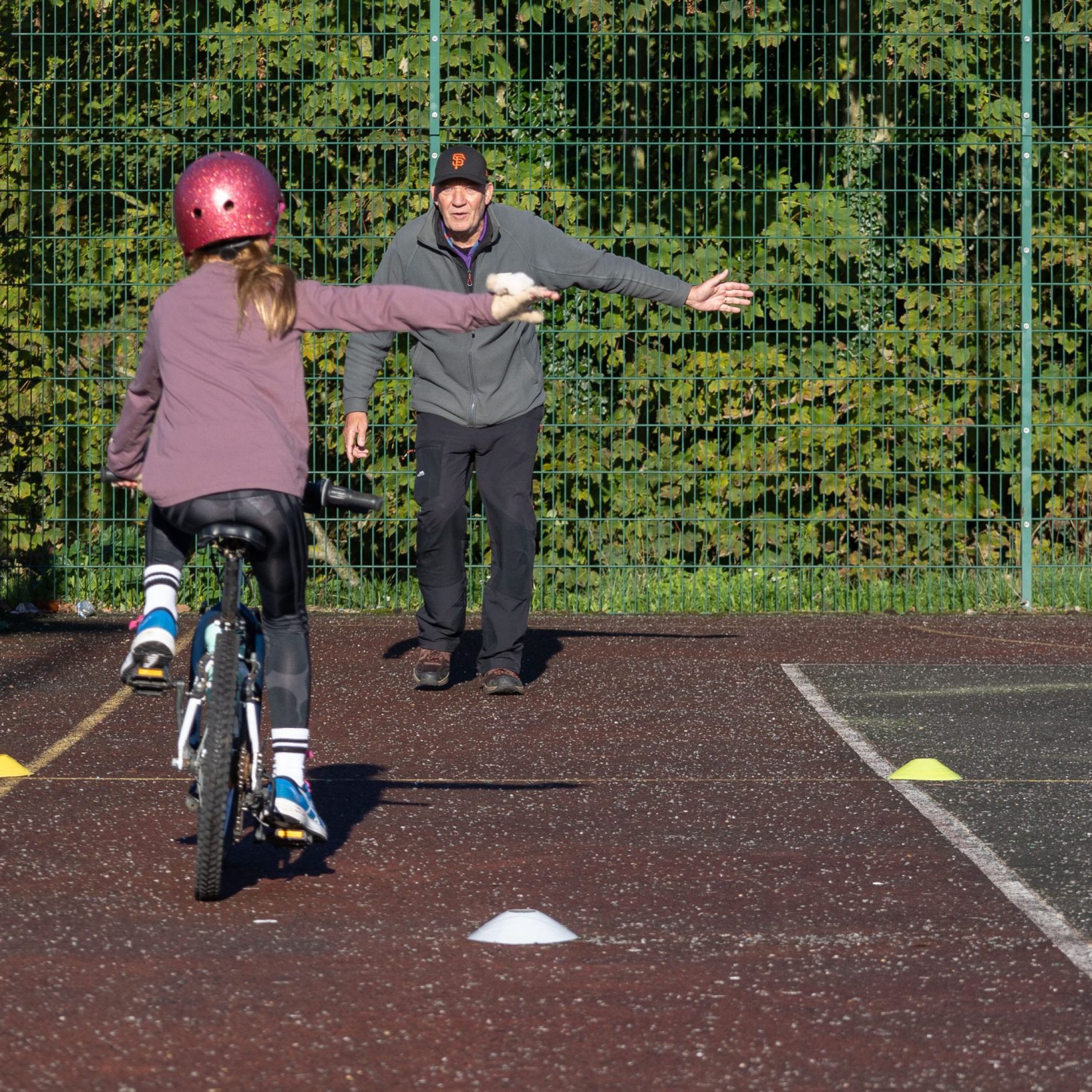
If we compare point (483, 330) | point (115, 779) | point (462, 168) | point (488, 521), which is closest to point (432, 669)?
point (488, 521)

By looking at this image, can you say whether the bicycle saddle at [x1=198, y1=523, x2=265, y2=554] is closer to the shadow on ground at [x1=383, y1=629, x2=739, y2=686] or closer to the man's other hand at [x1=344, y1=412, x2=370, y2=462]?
the man's other hand at [x1=344, y1=412, x2=370, y2=462]

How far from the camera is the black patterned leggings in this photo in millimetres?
4816

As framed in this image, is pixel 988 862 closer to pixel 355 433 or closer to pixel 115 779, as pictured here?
pixel 115 779

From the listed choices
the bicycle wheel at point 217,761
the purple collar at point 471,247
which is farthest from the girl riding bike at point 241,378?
the purple collar at point 471,247

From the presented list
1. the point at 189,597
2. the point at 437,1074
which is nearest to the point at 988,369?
the point at 189,597

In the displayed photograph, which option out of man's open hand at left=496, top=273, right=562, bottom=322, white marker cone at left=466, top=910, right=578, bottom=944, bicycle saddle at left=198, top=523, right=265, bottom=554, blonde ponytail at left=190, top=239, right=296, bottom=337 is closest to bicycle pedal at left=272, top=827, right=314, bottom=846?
white marker cone at left=466, top=910, right=578, bottom=944

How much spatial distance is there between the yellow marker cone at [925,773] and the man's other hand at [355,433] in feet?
9.22

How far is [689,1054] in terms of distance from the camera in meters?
3.76

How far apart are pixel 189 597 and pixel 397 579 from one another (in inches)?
50.0

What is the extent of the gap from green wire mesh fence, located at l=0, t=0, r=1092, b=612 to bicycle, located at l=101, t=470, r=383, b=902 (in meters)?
6.21

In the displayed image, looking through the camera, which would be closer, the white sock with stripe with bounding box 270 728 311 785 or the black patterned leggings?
the black patterned leggings

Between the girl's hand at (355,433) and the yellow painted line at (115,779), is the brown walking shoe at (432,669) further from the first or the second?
the yellow painted line at (115,779)

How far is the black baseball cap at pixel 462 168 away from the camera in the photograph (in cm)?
824

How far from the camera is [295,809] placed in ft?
16.1
